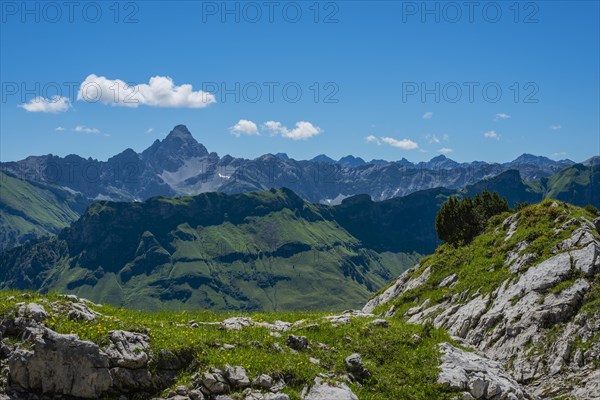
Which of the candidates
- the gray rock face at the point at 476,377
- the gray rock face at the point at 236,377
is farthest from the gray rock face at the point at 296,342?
the gray rock face at the point at 476,377

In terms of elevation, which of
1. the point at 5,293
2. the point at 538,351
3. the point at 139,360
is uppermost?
the point at 5,293

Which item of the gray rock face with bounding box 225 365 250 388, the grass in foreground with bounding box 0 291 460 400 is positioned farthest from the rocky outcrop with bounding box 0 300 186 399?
the gray rock face with bounding box 225 365 250 388

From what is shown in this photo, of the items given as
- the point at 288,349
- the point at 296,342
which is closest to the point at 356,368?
the point at 296,342

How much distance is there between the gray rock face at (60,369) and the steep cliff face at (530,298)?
22.2 metres

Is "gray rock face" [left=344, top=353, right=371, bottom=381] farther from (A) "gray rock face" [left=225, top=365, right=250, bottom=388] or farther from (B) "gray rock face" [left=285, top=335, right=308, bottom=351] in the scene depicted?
(A) "gray rock face" [left=225, top=365, right=250, bottom=388]

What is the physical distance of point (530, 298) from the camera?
3328cm

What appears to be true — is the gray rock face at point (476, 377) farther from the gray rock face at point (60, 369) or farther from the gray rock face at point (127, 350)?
the gray rock face at point (60, 369)

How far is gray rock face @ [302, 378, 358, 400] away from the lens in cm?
2195

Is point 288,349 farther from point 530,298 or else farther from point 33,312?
point 530,298

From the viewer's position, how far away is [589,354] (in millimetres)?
27578

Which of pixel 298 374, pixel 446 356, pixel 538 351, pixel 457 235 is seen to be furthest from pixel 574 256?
pixel 298 374

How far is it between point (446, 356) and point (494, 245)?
20.7 meters

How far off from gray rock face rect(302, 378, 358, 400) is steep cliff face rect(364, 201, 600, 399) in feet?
37.9

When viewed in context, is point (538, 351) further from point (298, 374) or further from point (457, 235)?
point (457, 235)
